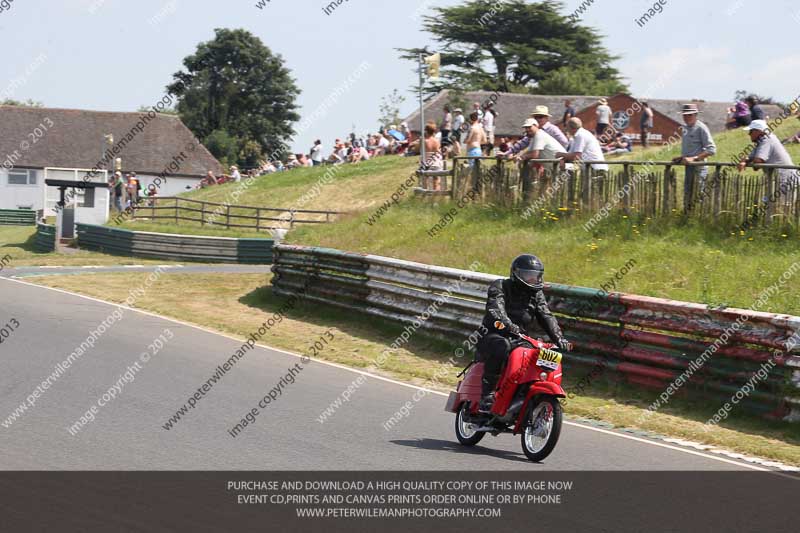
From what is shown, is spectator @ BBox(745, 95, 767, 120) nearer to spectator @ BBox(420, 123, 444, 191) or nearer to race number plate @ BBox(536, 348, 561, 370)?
spectator @ BBox(420, 123, 444, 191)

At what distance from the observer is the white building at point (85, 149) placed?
79.9 m

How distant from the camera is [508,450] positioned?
9.89 metres

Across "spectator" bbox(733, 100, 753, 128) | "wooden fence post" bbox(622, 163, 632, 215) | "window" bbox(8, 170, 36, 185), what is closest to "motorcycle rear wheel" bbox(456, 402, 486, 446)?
"wooden fence post" bbox(622, 163, 632, 215)

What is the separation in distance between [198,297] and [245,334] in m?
5.44

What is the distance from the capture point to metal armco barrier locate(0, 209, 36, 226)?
67062 mm

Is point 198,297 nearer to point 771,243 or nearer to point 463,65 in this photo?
point 771,243

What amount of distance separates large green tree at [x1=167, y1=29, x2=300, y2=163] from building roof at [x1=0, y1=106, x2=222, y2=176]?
414 inches

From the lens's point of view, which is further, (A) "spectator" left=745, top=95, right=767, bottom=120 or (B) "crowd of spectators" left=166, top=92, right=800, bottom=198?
(A) "spectator" left=745, top=95, right=767, bottom=120

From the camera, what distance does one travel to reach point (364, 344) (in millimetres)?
17078

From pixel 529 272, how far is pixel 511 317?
486mm

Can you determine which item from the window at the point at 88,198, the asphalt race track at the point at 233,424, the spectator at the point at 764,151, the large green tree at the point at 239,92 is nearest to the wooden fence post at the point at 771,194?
the spectator at the point at 764,151

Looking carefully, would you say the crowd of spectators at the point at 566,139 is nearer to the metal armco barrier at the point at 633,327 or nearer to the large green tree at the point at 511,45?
the metal armco barrier at the point at 633,327

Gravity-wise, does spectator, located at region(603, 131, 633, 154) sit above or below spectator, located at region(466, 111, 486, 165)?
above
